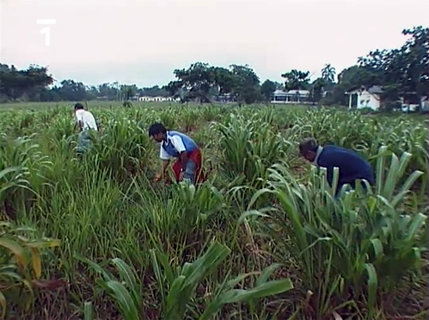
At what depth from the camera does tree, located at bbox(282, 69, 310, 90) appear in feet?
21.2

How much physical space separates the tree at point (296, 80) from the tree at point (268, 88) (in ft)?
0.76

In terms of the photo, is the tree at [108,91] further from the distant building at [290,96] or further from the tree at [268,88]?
the distant building at [290,96]

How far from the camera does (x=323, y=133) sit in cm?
445

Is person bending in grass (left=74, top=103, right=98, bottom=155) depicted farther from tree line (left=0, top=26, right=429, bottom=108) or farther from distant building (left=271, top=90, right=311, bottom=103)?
distant building (left=271, top=90, right=311, bottom=103)

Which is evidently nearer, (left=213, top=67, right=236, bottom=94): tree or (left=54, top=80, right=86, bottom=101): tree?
(left=54, top=80, right=86, bottom=101): tree

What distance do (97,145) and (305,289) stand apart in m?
2.15

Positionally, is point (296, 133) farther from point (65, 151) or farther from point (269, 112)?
point (65, 151)

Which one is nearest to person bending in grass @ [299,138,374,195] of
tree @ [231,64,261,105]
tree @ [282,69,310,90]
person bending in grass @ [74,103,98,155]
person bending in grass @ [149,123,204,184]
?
person bending in grass @ [149,123,204,184]

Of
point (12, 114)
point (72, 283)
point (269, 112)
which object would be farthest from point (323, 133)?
point (12, 114)

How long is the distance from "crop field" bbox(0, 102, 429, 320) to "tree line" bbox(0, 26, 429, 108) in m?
2.22

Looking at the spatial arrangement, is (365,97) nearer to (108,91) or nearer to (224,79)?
(224,79)

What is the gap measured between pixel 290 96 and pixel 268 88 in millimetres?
415

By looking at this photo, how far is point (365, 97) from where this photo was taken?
576 centimetres

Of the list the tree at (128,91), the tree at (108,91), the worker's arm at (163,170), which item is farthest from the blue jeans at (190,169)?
the tree at (128,91)
